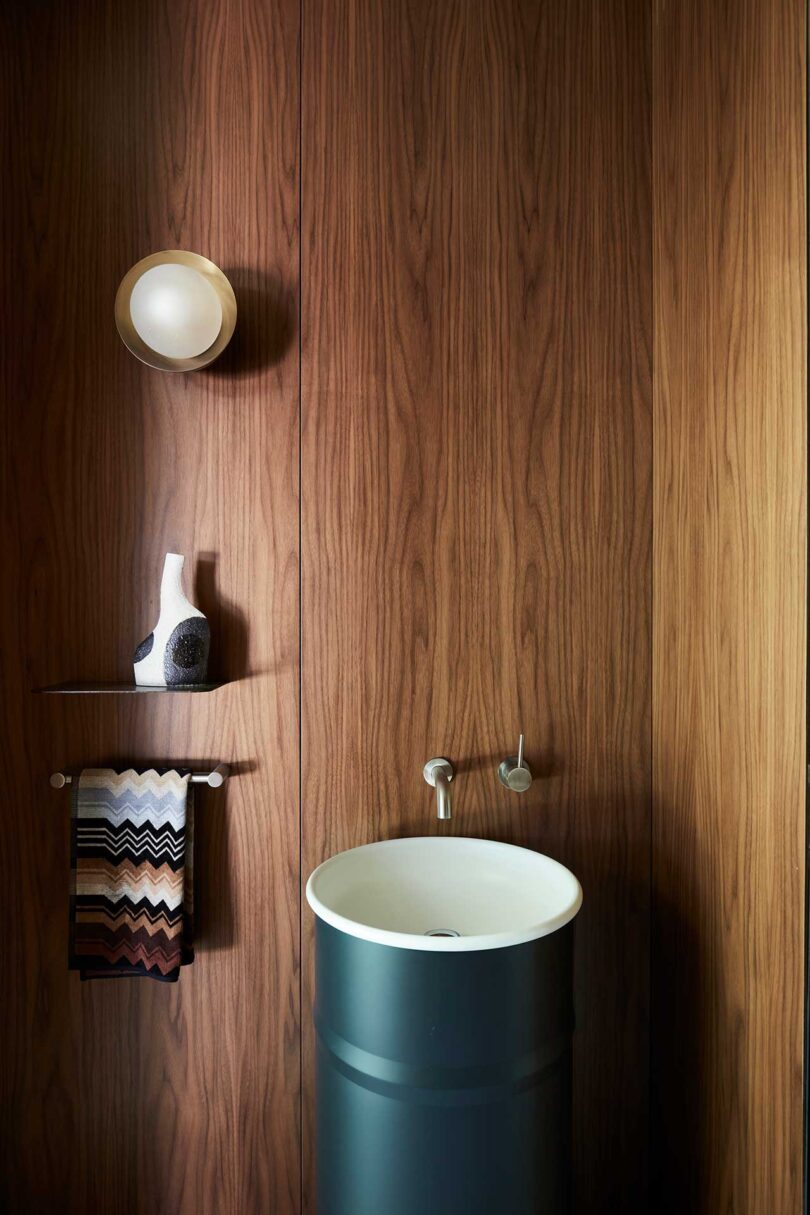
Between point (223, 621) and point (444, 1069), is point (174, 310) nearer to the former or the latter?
point (223, 621)

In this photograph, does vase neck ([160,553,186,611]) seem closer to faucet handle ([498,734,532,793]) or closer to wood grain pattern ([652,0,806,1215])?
faucet handle ([498,734,532,793])

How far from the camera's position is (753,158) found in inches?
42.8

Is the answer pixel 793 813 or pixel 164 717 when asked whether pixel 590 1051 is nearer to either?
pixel 793 813

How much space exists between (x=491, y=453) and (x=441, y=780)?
0.65 metres

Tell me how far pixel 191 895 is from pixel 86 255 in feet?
4.11

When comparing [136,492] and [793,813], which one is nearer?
[793,813]

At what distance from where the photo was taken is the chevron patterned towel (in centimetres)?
129

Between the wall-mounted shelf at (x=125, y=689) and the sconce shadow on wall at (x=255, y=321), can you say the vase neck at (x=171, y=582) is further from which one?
the sconce shadow on wall at (x=255, y=321)

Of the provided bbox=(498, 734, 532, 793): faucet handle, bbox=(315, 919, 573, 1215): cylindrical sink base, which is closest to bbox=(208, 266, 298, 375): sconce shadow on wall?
bbox=(498, 734, 532, 793): faucet handle

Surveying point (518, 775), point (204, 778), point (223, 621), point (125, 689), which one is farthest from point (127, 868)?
point (518, 775)

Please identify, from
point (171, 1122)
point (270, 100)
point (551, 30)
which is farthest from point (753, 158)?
point (171, 1122)

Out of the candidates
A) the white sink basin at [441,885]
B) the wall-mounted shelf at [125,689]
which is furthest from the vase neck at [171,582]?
the white sink basin at [441,885]

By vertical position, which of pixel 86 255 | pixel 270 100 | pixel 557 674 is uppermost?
pixel 270 100

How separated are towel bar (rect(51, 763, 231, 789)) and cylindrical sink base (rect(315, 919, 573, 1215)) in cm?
41
